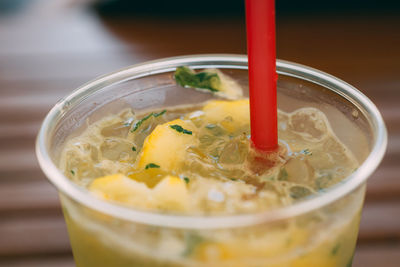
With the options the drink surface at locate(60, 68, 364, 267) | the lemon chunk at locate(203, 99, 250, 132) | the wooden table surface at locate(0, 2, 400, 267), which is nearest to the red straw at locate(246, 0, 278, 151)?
the drink surface at locate(60, 68, 364, 267)

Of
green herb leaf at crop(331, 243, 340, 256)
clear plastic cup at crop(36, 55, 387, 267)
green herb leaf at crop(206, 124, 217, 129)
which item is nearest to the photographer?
clear plastic cup at crop(36, 55, 387, 267)

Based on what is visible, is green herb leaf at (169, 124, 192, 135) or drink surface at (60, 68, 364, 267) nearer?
drink surface at (60, 68, 364, 267)

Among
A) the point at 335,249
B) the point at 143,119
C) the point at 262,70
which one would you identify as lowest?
the point at 335,249

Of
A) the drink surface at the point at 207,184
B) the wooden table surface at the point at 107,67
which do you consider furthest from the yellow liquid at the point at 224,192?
the wooden table surface at the point at 107,67

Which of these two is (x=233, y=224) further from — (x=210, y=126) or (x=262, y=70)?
(x=210, y=126)

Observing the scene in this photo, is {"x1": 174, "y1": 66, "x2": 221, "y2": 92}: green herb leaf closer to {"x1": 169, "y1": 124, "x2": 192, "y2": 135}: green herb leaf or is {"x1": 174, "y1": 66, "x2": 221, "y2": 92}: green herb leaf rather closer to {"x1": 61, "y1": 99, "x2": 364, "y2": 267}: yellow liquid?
{"x1": 61, "y1": 99, "x2": 364, "y2": 267}: yellow liquid

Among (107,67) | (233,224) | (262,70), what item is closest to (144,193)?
(233,224)

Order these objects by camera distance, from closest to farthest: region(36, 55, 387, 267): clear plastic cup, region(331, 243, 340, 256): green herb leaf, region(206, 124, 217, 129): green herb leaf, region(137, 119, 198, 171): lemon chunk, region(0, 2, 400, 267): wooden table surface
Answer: region(36, 55, 387, 267): clear plastic cup, region(331, 243, 340, 256): green herb leaf, region(137, 119, 198, 171): lemon chunk, region(206, 124, 217, 129): green herb leaf, region(0, 2, 400, 267): wooden table surface
